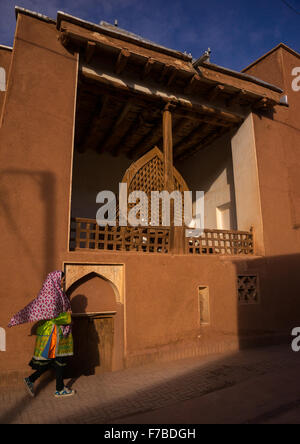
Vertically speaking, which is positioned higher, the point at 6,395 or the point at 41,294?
the point at 41,294

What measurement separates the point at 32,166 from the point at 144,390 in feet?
13.7

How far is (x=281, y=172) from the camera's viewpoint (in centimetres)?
867

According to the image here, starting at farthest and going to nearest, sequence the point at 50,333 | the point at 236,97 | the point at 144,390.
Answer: the point at 236,97 → the point at 144,390 → the point at 50,333

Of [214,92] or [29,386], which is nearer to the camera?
[29,386]

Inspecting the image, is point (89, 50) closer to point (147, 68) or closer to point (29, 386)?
point (147, 68)

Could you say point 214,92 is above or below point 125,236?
above

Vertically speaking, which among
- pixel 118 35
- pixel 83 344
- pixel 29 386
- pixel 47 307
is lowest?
pixel 29 386

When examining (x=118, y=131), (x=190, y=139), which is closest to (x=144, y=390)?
(x=118, y=131)

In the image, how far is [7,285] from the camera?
492cm

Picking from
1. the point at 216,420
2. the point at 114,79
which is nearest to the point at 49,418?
the point at 216,420

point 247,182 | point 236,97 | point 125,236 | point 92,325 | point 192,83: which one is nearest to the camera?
point 92,325

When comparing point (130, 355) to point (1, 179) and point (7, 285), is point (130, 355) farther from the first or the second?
point (1, 179)

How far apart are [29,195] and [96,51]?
11.6 feet
